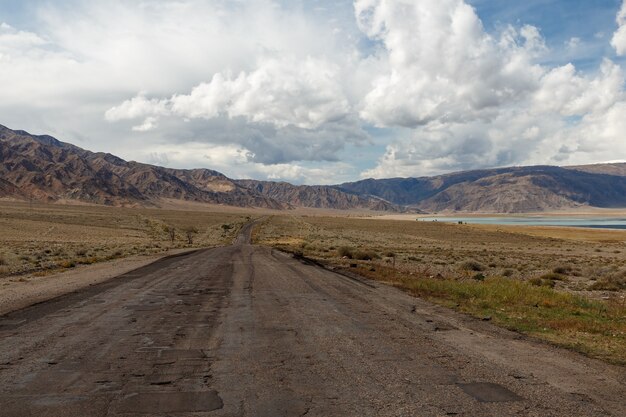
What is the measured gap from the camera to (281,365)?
7.55 metres

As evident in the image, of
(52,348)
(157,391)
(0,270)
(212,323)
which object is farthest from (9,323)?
(0,270)

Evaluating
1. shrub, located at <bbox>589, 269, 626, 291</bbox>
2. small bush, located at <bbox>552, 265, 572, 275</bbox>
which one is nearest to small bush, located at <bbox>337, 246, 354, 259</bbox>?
small bush, located at <bbox>552, 265, 572, 275</bbox>

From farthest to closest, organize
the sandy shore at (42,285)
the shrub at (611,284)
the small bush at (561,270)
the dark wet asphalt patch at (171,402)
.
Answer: the small bush at (561,270) → the shrub at (611,284) → the sandy shore at (42,285) → the dark wet asphalt patch at (171,402)

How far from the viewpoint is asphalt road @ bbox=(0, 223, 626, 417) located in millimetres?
5922

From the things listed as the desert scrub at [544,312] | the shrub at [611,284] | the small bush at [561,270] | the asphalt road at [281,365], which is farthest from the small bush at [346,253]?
the asphalt road at [281,365]

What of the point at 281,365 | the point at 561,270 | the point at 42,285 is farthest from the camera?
the point at 561,270

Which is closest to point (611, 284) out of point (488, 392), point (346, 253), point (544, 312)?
point (544, 312)

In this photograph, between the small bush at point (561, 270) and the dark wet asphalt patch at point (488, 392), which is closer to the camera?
the dark wet asphalt patch at point (488, 392)

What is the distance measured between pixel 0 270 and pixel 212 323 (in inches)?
669

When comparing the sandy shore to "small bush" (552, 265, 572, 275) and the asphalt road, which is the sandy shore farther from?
"small bush" (552, 265, 572, 275)

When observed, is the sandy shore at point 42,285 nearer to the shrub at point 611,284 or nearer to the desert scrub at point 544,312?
the desert scrub at point 544,312

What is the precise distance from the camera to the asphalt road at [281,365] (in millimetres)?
5922

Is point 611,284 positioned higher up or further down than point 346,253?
higher up

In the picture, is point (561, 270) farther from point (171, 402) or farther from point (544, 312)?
point (171, 402)
